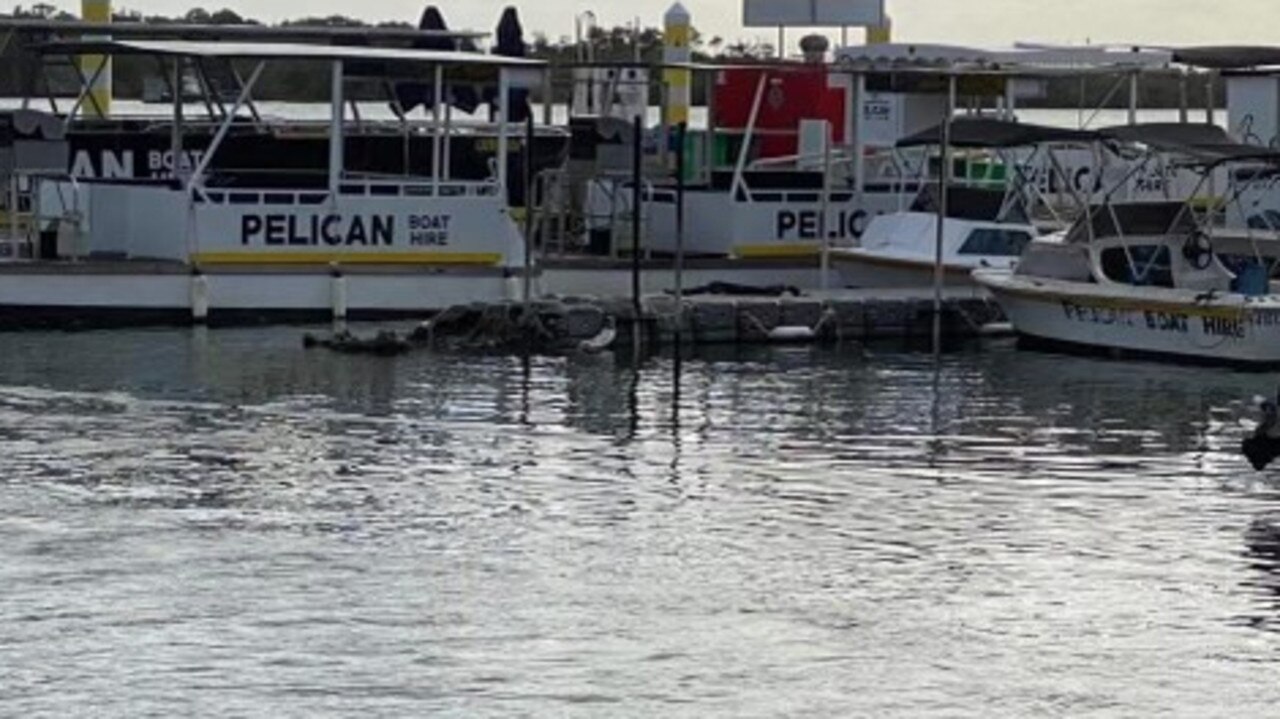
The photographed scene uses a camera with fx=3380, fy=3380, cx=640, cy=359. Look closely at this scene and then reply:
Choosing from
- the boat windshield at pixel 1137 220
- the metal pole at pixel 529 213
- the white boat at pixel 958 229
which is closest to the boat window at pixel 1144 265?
the boat windshield at pixel 1137 220

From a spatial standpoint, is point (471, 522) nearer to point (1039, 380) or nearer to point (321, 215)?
point (1039, 380)

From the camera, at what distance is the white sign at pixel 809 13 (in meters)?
51.1

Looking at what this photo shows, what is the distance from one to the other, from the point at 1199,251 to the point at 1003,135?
4127 mm

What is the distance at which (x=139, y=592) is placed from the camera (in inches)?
819

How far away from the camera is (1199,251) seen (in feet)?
122

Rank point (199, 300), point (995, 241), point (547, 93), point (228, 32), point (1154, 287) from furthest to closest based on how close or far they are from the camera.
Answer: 1. point (228, 32)
2. point (547, 93)
3. point (995, 241)
4. point (199, 300)
5. point (1154, 287)

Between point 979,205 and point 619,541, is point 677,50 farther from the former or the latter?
point 619,541

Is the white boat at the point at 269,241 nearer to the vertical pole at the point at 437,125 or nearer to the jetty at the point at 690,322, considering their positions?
the vertical pole at the point at 437,125

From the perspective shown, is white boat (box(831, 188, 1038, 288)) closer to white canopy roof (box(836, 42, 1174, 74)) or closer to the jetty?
the jetty

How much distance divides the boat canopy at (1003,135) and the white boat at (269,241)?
17.2 feet

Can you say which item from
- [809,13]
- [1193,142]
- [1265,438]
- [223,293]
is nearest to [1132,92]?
[809,13]

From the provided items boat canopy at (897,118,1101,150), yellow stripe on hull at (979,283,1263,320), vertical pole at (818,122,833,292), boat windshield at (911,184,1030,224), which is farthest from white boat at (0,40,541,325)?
yellow stripe on hull at (979,283,1263,320)

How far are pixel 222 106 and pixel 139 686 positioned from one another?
988 inches

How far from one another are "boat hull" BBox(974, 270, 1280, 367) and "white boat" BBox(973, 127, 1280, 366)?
0.01 metres
